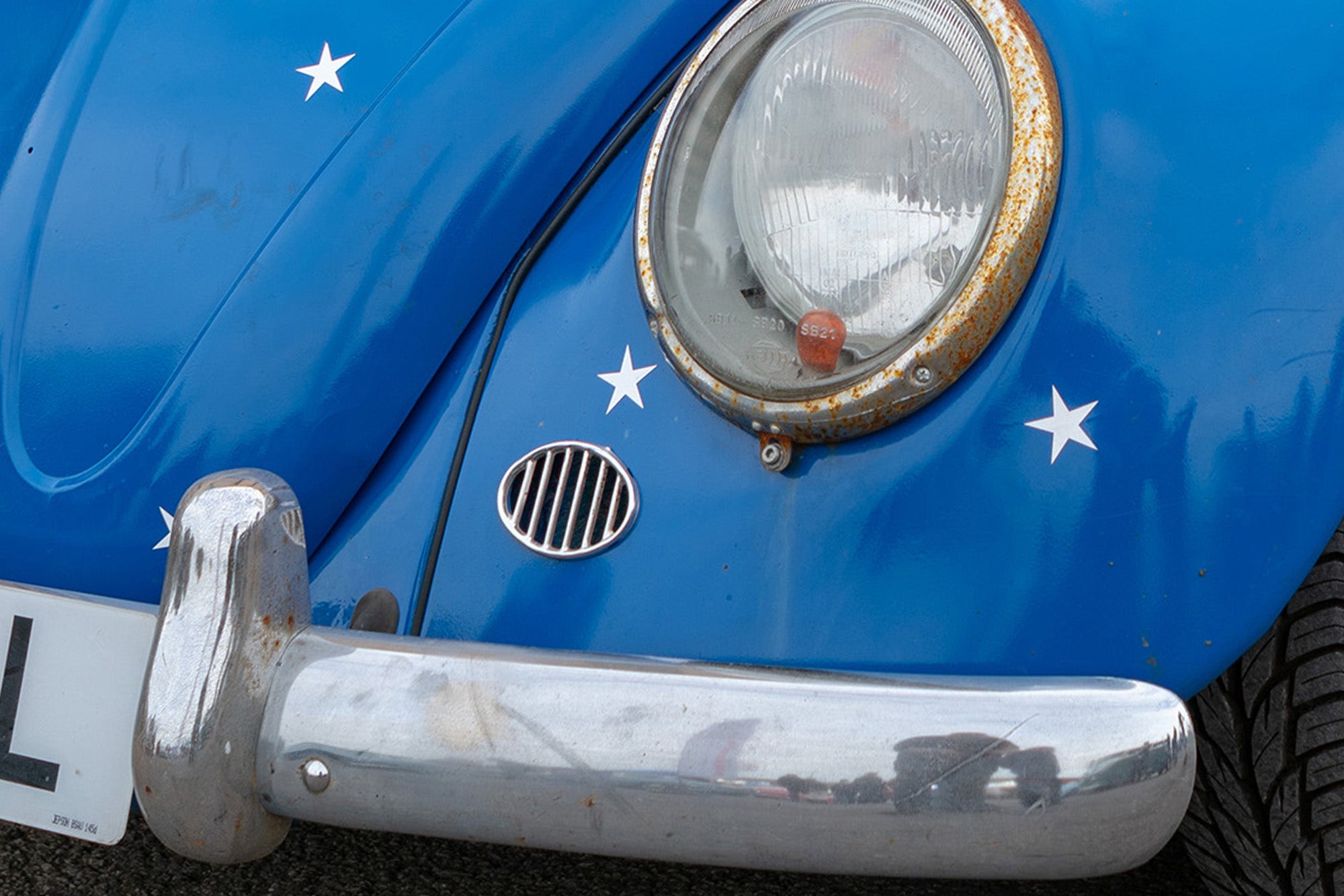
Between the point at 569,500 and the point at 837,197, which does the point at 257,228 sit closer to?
the point at 569,500

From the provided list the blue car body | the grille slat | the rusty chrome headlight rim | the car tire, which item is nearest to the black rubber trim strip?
the blue car body

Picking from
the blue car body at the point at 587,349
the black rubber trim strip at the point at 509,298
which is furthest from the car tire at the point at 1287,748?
A: the black rubber trim strip at the point at 509,298

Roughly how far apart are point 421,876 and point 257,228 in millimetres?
721

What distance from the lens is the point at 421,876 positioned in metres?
1.44

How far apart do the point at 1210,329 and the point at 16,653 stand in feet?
2.93

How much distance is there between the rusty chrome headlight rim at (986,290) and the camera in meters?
0.92

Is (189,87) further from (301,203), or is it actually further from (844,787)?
(844,787)

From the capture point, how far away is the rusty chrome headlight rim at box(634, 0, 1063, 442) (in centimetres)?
92

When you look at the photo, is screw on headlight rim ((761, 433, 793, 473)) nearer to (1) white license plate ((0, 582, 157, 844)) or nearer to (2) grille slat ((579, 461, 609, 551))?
(2) grille slat ((579, 461, 609, 551))

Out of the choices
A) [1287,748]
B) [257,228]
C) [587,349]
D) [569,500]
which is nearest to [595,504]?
[569,500]

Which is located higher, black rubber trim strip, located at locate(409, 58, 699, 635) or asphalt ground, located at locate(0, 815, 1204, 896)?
black rubber trim strip, located at locate(409, 58, 699, 635)

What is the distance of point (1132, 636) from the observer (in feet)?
2.98

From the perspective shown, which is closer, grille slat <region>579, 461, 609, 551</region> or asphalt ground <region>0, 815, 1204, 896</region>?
grille slat <region>579, 461, 609, 551</region>

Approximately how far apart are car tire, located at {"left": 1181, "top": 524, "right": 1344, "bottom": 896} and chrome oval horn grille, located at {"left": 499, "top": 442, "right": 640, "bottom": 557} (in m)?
0.48
